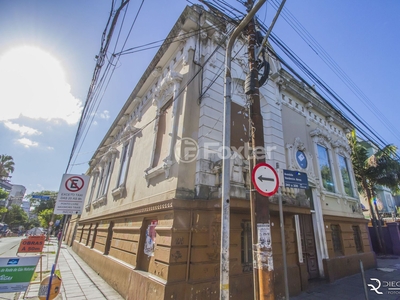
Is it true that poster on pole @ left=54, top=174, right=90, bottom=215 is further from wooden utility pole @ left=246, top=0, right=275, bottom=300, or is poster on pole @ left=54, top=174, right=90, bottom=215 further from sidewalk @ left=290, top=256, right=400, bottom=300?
sidewalk @ left=290, top=256, right=400, bottom=300

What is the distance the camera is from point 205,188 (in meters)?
5.61

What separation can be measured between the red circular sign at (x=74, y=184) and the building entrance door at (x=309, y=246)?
8.49m

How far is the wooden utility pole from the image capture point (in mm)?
3314

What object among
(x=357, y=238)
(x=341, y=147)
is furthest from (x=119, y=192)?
(x=341, y=147)

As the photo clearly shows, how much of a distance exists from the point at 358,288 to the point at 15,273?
10706 millimetres

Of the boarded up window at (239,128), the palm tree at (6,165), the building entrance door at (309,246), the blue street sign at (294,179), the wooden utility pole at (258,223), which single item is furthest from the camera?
the palm tree at (6,165)

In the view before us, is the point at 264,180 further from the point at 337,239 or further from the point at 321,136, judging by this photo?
the point at 321,136

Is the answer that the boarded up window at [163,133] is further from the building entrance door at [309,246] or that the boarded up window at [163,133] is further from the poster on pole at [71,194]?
the building entrance door at [309,246]

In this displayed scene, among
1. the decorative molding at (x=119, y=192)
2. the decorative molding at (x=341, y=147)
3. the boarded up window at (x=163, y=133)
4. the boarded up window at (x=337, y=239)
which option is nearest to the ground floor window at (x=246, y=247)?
the boarded up window at (x=163, y=133)

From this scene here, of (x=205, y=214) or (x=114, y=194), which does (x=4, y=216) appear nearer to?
(x=114, y=194)

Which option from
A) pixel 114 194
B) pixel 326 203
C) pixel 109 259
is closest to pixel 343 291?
pixel 326 203

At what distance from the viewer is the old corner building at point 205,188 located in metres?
5.11

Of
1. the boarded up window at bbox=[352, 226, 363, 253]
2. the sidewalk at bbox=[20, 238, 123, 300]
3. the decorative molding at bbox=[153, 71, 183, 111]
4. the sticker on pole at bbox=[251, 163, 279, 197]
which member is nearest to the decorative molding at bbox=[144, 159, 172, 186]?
the decorative molding at bbox=[153, 71, 183, 111]

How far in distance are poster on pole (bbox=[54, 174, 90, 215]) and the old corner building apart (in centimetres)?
187
